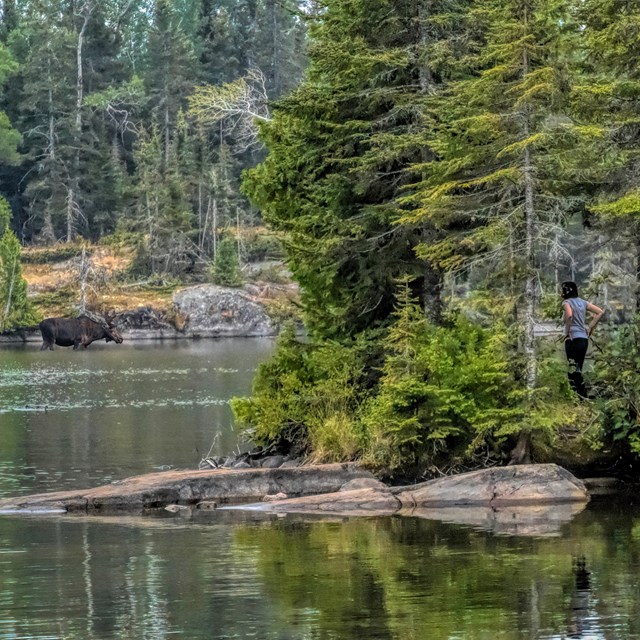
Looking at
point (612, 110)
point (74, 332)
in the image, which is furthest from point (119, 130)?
point (612, 110)

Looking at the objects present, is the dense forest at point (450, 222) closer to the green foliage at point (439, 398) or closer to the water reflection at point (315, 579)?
the green foliage at point (439, 398)

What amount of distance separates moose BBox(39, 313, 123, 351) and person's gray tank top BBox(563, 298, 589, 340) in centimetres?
6331

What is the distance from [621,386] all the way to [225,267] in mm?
75526

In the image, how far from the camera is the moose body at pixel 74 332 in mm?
82125

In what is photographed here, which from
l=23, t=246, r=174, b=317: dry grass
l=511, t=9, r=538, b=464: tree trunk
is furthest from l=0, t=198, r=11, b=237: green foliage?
l=511, t=9, r=538, b=464: tree trunk

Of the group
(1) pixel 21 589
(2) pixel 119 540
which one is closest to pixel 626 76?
(2) pixel 119 540

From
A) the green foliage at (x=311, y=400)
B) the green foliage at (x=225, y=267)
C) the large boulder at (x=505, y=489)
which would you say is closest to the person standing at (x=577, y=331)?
the large boulder at (x=505, y=489)

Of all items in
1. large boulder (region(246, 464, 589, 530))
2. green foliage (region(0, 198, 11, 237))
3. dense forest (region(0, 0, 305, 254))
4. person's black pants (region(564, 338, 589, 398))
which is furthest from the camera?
dense forest (region(0, 0, 305, 254))

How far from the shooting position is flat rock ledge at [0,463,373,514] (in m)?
20.4

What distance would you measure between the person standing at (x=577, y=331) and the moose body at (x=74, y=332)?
63071 millimetres

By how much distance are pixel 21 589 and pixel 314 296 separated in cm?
1140

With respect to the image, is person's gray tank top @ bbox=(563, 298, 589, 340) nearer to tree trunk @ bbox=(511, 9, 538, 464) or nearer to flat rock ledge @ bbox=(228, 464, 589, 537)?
tree trunk @ bbox=(511, 9, 538, 464)

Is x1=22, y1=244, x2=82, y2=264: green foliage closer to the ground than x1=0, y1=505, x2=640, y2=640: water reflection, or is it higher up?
higher up

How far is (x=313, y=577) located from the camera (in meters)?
14.7
